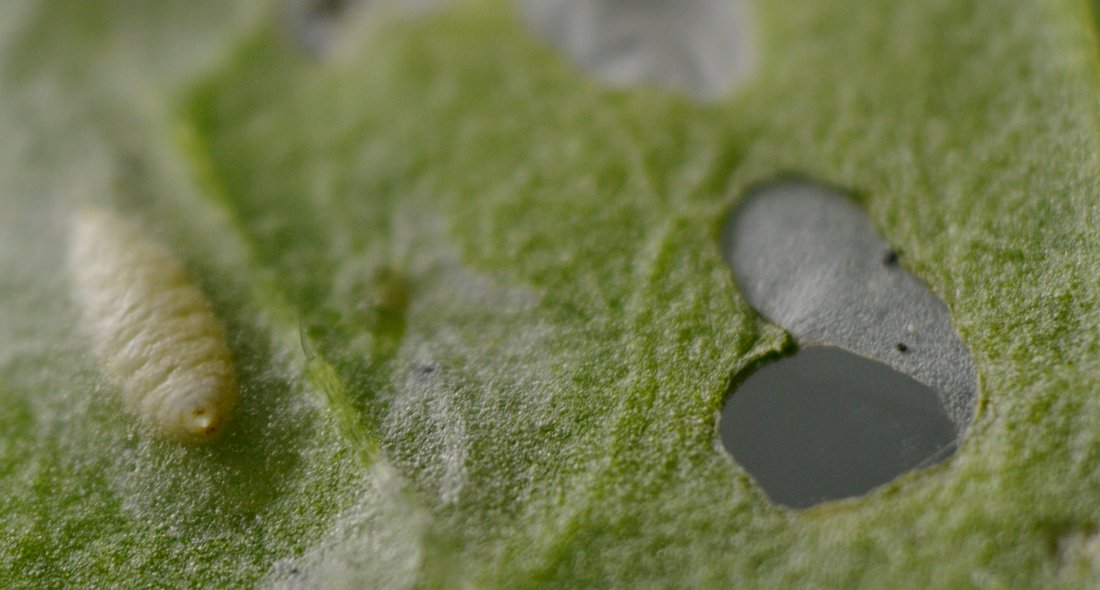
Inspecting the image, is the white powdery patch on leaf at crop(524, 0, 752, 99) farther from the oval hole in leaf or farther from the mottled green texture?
the oval hole in leaf

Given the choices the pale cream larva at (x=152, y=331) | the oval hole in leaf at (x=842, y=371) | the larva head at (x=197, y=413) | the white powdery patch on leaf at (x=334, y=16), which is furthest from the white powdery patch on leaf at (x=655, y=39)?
the larva head at (x=197, y=413)

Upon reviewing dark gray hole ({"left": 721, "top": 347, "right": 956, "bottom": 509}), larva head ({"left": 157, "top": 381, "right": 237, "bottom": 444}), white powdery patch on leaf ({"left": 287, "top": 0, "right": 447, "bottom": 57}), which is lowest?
larva head ({"left": 157, "top": 381, "right": 237, "bottom": 444})

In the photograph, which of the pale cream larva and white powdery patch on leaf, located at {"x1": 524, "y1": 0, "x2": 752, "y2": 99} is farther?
white powdery patch on leaf, located at {"x1": 524, "y1": 0, "x2": 752, "y2": 99}

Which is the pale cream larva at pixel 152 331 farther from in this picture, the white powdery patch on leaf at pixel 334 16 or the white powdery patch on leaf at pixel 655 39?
the white powdery patch on leaf at pixel 655 39

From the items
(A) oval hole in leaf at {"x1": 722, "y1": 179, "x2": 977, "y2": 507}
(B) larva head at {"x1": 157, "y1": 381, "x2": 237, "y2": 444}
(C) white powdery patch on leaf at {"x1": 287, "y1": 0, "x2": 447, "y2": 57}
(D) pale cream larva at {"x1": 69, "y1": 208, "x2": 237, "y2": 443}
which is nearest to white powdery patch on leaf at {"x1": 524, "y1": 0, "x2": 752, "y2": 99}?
(C) white powdery patch on leaf at {"x1": 287, "y1": 0, "x2": 447, "y2": 57}

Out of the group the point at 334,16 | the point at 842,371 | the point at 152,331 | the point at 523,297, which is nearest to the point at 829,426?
the point at 842,371

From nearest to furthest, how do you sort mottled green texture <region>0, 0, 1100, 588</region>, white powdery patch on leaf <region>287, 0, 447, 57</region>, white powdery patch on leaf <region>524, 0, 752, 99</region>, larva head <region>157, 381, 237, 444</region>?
mottled green texture <region>0, 0, 1100, 588</region> < larva head <region>157, 381, 237, 444</region> < white powdery patch on leaf <region>524, 0, 752, 99</region> < white powdery patch on leaf <region>287, 0, 447, 57</region>

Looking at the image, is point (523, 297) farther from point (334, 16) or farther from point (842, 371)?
point (334, 16)

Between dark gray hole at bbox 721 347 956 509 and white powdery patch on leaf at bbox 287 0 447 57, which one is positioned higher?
white powdery patch on leaf at bbox 287 0 447 57
